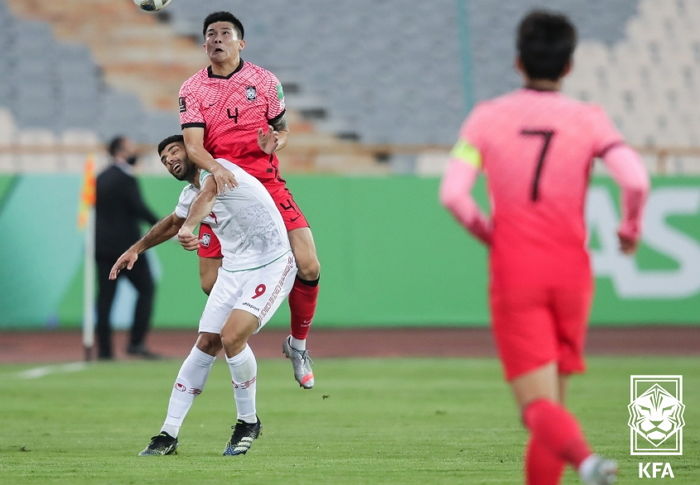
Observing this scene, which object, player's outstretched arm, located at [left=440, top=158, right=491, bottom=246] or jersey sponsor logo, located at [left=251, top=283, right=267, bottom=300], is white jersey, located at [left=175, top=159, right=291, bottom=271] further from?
player's outstretched arm, located at [left=440, top=158, right=491, bottom=246]

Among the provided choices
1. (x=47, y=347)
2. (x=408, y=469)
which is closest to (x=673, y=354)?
(x=47, y=347)

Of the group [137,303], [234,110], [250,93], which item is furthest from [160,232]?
[137,303]

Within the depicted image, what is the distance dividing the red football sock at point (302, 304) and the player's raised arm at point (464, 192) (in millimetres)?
3934

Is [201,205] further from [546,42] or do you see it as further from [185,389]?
[546,42]

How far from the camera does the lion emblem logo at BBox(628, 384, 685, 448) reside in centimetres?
909

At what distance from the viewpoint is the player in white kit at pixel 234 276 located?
8.24 meters

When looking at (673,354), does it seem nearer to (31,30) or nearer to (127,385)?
(127,385)

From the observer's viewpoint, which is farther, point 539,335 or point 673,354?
point 673,354

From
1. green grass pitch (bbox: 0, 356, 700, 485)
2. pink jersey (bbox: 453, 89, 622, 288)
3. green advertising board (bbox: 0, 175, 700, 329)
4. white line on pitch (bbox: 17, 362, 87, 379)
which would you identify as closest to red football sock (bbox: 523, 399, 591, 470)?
pink jersey (bbox: 453, 89, 622, 288)

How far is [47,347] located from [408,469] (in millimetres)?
12494

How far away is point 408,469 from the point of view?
24.9ft

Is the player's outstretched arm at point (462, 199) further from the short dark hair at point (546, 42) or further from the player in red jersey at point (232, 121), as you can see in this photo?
the player in red jersey at point (232, 121)

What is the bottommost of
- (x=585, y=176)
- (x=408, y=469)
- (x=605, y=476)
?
(x=408, y=469)

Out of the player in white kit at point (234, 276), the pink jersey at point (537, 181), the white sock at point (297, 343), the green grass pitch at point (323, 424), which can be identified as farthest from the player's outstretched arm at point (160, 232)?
the pink jersey at point (537, 181)
